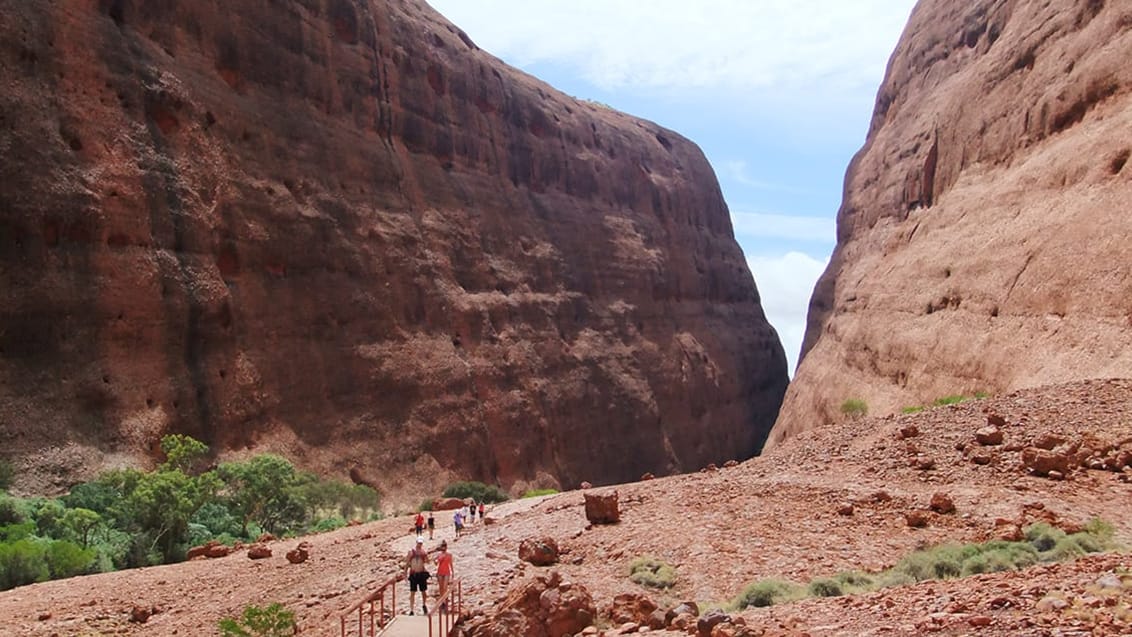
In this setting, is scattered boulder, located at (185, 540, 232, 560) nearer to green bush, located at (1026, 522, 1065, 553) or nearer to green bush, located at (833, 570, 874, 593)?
green bush, located at (833, 570, 874, 593)

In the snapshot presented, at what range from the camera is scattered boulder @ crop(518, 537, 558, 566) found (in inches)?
576

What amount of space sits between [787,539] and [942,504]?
2.27 metres

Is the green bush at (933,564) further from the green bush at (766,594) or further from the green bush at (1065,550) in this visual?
the green bush at (766,594)

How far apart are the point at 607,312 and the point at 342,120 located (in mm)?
21819

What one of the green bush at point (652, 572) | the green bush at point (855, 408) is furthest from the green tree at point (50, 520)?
the green bush at point (855, 408)

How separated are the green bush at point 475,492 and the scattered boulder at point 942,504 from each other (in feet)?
78.7

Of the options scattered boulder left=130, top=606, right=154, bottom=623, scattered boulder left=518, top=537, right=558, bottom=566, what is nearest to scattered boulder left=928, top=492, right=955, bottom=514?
scattered boulder left=518, top=537, right=558, bottom=566

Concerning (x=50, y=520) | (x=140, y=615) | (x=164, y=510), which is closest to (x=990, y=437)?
(x=140, y=615)

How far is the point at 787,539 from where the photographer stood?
45.8 ft

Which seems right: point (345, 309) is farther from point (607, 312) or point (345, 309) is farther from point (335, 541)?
point (607, 312)

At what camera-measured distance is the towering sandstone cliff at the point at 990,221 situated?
25.1 metres

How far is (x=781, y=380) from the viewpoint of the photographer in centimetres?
7875

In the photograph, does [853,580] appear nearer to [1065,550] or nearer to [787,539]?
[1065,550]

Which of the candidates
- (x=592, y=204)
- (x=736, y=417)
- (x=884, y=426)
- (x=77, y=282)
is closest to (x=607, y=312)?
(x=592, y=204)
